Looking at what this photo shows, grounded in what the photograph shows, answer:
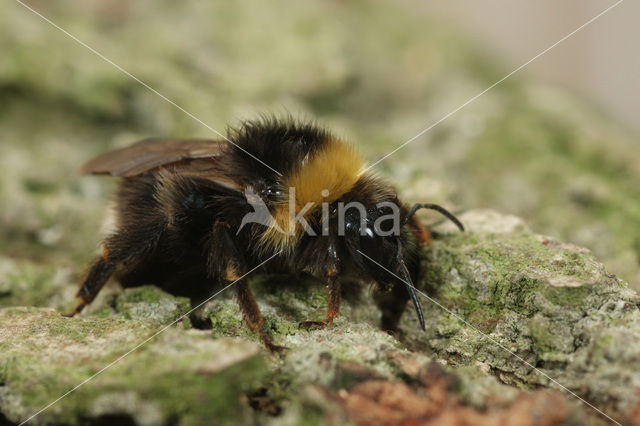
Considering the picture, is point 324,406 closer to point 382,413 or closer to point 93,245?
point 382,413

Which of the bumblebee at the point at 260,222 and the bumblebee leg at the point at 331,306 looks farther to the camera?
the bumblebee at the point at 260,222

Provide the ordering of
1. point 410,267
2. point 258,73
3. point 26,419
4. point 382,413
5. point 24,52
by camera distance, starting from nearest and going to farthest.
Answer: point 382,413 → point 26,419 → point 410,267 → point 24,52 → point 258,73

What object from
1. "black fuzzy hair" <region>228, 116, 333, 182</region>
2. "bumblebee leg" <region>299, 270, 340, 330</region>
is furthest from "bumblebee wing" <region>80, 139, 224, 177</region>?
"bumblebee leg" <region>299, 270, 340, 330</region>

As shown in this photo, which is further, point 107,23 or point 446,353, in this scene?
point 107,23

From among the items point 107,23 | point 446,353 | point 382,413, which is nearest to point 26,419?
point 382,413

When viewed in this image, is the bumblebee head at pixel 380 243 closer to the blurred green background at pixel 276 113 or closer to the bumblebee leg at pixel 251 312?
the bumblebee leg at pixel 251 312

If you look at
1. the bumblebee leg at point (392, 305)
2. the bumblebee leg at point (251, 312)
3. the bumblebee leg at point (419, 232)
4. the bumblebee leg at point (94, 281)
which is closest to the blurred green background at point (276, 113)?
the bumblebee leg at point (94, 281)


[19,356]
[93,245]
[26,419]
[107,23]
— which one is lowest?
[26,419]
